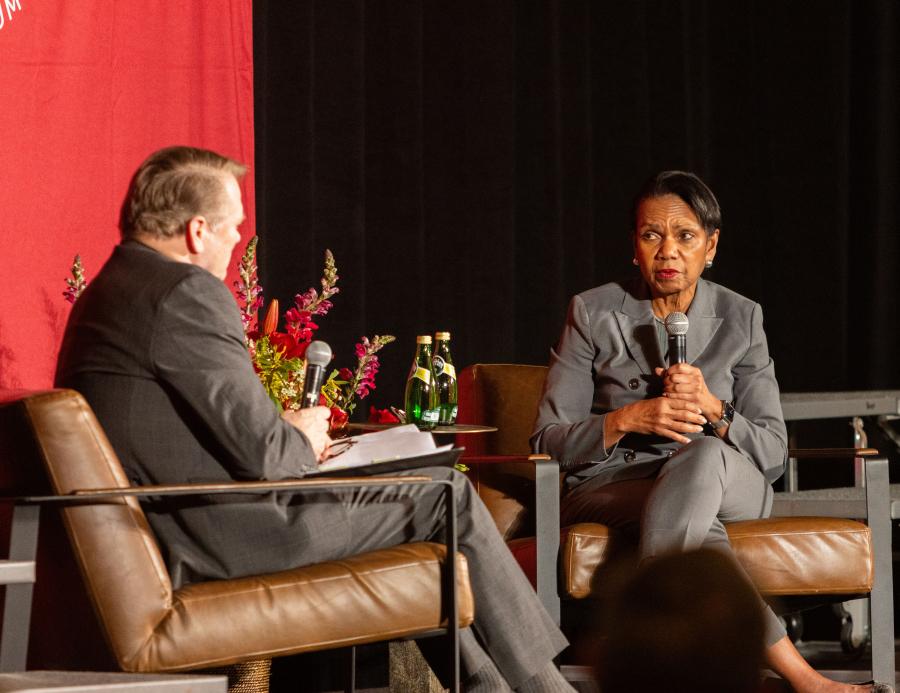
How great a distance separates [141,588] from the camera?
5.98ft

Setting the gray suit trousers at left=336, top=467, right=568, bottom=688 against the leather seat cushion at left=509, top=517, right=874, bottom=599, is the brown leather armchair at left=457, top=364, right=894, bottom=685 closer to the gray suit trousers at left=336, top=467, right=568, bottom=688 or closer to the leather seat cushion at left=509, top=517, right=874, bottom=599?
the leather seat cushion at left=509, top=517, right=874, bottom=599

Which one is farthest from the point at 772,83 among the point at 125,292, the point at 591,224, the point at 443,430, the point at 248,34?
the point at 125,292

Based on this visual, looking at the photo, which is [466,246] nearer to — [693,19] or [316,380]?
[693,19]

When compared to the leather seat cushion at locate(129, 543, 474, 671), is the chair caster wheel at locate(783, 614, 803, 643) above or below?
below

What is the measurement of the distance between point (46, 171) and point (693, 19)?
8.31 ft

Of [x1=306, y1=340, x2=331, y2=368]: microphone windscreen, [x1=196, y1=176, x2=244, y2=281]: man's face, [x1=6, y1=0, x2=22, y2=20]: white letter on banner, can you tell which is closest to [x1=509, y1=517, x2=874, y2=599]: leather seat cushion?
[x1=306, y1=340, x2=331, y2=368]: microphone windscreen

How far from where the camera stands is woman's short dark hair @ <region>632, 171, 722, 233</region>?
287 cm

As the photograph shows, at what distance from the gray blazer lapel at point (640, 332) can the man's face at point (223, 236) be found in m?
1.12

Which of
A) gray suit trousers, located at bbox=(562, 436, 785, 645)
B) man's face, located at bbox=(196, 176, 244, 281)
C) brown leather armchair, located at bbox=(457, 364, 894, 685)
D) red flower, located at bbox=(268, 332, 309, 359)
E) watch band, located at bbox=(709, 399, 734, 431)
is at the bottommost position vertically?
brown leather armchair, located at bbox=(457, 364, 894, 685)

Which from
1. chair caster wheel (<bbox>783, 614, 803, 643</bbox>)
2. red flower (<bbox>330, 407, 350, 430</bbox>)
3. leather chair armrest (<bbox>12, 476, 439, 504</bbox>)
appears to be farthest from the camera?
chair caster wheel (<bbox>783, 614, 803, 643</bbox>)

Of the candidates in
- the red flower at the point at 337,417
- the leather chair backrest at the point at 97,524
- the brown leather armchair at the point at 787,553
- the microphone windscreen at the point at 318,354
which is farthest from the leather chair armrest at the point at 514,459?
the leather chair backrest at the point at 97,524

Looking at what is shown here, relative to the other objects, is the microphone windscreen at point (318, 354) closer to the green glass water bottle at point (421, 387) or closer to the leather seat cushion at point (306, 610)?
the leather seat cushion at point (306, 610)

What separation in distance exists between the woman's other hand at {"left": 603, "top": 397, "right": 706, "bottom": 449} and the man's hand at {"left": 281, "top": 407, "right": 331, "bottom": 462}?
796mm

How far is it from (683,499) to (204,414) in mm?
1036
